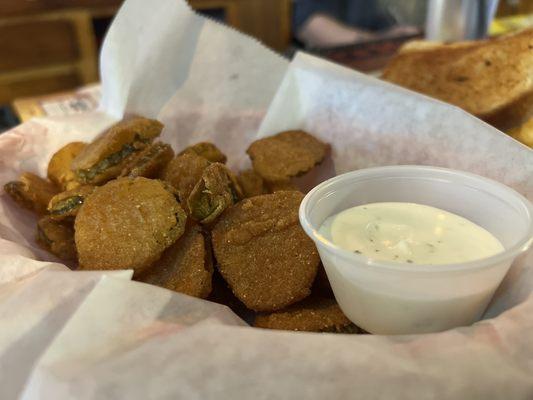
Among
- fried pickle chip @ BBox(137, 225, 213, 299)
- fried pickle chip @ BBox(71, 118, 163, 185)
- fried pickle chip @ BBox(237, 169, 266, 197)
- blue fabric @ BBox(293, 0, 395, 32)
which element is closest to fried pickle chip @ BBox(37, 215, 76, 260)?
fried pickle chip @ BBox(71, 118, 163, 185)

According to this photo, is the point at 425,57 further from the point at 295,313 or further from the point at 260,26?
the point at 260,26

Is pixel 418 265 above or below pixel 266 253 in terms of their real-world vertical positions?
above

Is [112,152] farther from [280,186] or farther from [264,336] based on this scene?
[264,336]

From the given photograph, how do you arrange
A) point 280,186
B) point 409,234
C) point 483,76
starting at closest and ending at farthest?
point 409,234
point 280,186
point 483,76

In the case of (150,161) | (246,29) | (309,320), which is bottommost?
(246,29)

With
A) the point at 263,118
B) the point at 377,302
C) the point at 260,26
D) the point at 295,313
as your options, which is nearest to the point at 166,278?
the point at 295,313

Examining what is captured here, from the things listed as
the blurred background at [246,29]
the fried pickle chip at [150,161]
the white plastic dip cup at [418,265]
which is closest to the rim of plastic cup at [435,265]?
the white plastic dip cup at [418,265]

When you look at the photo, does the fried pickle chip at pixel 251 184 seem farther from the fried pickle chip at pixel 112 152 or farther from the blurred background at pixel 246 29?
the blurred background at pixel 246 29

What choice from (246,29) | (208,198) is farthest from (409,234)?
(246,29)
